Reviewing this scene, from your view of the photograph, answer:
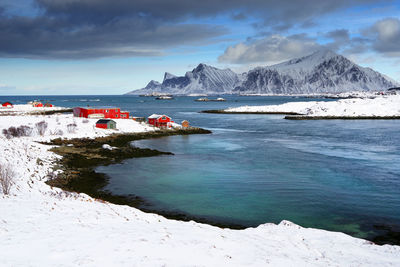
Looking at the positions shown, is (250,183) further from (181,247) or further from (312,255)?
(181,247)

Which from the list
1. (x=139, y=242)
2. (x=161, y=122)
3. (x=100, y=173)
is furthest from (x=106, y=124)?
(x=139, y=242)

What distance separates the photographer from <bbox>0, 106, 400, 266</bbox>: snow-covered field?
11.8 metres

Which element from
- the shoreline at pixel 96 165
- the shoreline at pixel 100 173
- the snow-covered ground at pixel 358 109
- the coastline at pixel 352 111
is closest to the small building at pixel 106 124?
the shoreline at pixel 100 173

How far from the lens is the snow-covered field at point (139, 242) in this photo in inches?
466

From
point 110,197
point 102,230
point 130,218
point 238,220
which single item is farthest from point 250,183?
point 102,230

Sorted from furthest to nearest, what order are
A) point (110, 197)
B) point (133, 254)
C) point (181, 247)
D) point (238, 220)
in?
point (110, 197) → point (238, 220) → point (181, 247) → point (133, 254)

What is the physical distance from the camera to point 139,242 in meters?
13.3

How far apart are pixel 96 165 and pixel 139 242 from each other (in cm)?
2695

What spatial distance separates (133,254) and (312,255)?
7.73 metres

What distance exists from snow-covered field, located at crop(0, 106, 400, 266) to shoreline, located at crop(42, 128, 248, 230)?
4.13m

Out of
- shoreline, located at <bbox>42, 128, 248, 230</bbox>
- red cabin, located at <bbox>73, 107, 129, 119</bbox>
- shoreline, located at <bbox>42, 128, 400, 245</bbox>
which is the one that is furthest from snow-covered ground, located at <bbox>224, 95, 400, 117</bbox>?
shoreline, located at <bbox>42, 128, 400, 245</bbox>

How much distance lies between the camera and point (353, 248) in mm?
15422

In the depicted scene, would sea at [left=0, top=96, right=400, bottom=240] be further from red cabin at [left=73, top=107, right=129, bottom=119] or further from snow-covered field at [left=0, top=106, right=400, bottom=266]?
red cabin at [left=73, top=107, right=129, bottom=119]

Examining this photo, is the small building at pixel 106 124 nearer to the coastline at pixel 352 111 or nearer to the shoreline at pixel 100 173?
the shoreline at pixel 100 173
